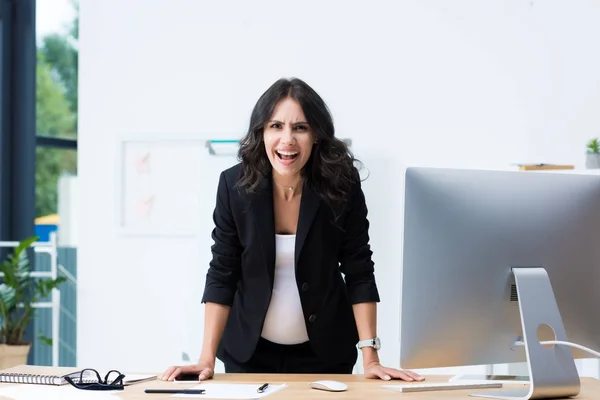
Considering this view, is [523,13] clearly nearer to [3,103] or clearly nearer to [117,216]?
[117,216]

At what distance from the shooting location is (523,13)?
13.6 ft

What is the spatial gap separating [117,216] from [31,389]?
2.56 metres

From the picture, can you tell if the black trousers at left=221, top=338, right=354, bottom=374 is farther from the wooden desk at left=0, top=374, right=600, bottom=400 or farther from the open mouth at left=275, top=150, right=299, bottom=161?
the open mouth at left=275, top=150, right=299, bottom=161

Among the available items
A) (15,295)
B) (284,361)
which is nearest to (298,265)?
(284,361)

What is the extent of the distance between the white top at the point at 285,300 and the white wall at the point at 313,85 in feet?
6.14

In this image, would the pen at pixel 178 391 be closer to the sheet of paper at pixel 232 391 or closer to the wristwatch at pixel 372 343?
the sheet of paper at pixel 232 391

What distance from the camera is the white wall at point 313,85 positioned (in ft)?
Answer: 13.7

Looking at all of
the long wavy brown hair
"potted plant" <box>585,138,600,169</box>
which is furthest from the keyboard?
"potted plant" <box>585,138,600,169</box>

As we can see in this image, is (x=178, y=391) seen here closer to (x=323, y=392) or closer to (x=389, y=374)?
(x=323, y=392)

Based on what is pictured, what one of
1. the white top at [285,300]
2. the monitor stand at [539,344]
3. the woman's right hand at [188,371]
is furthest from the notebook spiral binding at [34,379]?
the monitor stand at [539,344]

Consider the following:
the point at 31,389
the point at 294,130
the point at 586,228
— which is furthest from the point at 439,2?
the point at 31,389

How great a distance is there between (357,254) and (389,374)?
1.27ft

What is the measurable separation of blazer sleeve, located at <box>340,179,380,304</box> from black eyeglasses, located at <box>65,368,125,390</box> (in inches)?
27.2

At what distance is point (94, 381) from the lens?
199cm
